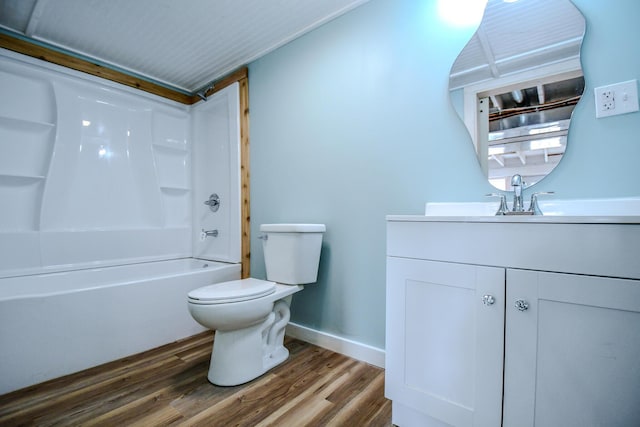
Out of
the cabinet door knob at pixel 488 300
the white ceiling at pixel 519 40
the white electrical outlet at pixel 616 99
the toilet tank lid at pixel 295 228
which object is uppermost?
the white ceiling at pixel 519 40

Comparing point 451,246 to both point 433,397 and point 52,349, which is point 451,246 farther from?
point 52,349

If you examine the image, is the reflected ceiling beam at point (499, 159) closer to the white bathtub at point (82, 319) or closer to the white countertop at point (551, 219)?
the white countertop at point (551, 219)

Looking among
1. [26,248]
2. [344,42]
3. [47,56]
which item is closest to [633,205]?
[344,42]

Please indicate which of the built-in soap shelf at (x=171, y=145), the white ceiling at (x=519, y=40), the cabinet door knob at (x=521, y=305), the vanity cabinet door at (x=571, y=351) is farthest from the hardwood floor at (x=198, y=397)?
the built-in soap shelf at (x=171, y=145)

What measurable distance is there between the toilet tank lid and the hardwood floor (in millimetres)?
756

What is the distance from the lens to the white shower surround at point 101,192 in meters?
1.78

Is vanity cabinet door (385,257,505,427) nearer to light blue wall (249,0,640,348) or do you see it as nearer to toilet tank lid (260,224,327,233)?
light blue wall (249,0,640,348)

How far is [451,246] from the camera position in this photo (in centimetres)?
100

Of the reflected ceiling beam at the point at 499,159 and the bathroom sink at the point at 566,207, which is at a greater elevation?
the reflected ceiling beam at the point at 499,159

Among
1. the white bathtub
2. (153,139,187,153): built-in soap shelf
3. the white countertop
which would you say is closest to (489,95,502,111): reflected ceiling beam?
the white countertop

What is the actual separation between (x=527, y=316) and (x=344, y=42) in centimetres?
172

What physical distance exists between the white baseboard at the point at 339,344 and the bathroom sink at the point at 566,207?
85 cm

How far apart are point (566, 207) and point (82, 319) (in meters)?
2.42

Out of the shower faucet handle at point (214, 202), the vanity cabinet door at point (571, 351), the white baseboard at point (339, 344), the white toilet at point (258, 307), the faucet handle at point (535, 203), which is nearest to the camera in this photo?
the vanity cabinet door at point (571, 351)
